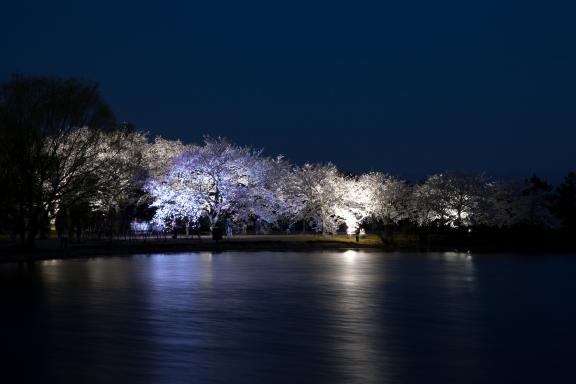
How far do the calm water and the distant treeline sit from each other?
1380cm

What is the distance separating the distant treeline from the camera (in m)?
38.5

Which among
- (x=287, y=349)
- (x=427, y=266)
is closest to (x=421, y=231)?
(x=427, y=266)

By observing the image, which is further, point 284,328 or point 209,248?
point 209,248

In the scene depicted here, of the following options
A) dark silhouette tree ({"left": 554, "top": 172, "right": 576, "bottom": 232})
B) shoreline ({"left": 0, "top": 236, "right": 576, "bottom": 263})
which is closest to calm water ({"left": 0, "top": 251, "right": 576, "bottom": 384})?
shoreline ({"left": 0, "top": 236, "right": 576, "bottom": 263})

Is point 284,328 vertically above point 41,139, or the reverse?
point 41,139

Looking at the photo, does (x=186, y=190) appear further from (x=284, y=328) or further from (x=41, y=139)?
(x=284, y=328)

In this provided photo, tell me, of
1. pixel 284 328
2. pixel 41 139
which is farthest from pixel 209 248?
pixel 284 328

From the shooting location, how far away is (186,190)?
58188 mm

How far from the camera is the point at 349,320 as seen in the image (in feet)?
51.0

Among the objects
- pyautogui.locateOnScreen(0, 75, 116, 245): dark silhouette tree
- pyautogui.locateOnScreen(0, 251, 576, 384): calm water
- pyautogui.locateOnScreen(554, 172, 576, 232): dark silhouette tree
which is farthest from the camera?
pyautogui.locateOnScreen(554, 172, 576, 232): dark silhouette tree

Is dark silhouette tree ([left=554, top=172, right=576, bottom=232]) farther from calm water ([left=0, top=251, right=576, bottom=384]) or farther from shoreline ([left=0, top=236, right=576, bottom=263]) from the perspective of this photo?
calm water ([left=0, top=251, right=576, bottom=384])

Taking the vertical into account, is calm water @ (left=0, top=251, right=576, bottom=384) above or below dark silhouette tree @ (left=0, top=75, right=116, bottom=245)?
below

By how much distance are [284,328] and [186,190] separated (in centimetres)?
4472

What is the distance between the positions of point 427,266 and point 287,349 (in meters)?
23.6
